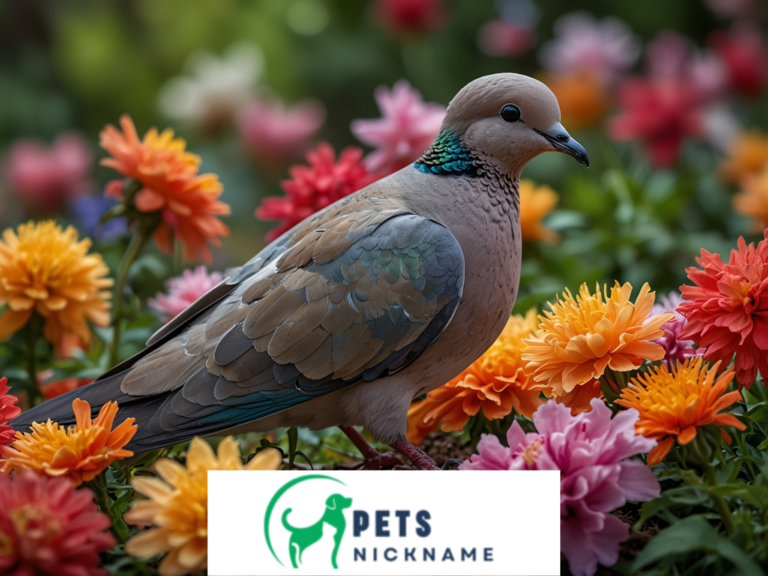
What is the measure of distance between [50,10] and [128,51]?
0.74m

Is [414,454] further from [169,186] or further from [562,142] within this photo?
[169,186]

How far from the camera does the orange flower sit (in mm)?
2986

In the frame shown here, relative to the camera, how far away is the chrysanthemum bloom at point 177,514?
1039mm

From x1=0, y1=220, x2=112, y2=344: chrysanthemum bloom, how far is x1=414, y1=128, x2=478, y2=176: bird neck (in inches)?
31.8

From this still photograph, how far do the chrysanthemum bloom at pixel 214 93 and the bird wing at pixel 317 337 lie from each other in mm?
2763

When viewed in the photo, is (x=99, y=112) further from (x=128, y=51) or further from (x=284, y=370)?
(x=284, y=370)

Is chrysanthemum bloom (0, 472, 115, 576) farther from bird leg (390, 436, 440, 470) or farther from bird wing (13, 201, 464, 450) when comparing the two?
bird leg (390, 436, 440, 470)

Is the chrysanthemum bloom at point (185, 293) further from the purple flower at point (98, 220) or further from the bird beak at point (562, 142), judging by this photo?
the bird beak at point (562, 142)

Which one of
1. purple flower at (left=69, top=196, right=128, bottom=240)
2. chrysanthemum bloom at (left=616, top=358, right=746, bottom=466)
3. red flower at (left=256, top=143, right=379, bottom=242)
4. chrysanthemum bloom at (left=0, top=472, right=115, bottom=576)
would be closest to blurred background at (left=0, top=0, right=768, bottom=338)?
purple flower at (left=69, top=196, right=128, bottom=240)

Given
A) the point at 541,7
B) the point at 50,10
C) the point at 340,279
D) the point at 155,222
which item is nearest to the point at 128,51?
the point at 50,10

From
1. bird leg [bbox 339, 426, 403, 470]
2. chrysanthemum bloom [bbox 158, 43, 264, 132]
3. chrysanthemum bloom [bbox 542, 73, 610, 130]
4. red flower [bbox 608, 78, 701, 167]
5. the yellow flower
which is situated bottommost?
bird leg [bbox 339, 426, 403, 470]

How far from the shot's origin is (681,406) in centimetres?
110

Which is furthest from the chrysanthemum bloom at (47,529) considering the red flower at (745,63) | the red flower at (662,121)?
the red flower at (745,63)

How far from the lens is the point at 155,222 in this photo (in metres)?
1.77
